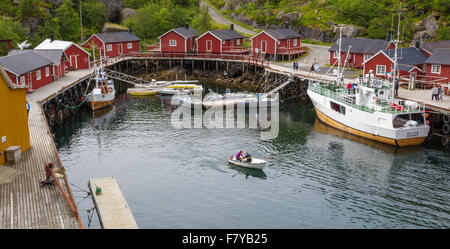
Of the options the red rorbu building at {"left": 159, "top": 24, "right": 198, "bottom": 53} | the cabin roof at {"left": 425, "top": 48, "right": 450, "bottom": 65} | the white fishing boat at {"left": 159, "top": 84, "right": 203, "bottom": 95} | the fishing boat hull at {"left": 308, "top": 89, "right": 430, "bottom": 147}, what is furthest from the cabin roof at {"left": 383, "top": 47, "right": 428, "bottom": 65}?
the red rorbu building at {"left": 159, "top": 24, "right": 198, "bottom": 53}

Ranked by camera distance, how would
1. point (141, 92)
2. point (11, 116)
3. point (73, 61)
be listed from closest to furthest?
point (11, 116) → point (141, 92) → point (73, 61)

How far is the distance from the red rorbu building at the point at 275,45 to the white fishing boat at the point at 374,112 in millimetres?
27194

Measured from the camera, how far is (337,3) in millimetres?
99750

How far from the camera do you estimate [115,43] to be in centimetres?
8438

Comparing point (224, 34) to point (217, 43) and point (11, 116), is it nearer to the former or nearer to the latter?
point (217, 43)

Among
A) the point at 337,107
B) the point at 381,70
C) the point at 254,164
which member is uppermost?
the point at 381,70

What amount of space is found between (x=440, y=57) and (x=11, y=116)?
46.2m

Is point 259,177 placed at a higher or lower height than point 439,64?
lower

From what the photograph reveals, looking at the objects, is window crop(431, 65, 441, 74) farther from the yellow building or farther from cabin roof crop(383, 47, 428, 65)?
the yellow building

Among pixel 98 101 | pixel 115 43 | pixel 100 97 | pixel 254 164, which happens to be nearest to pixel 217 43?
pixel 115 43

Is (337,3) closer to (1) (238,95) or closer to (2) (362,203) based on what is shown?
(1) (238,95)

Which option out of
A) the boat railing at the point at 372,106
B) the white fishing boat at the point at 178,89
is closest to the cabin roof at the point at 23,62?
the white fishing boat at the point at 178,89

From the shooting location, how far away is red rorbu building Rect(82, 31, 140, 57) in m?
82.0

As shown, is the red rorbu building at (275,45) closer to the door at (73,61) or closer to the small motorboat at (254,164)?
the door at (73,61)
